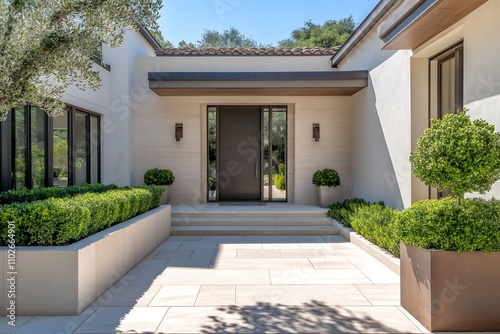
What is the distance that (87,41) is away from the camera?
164 inches

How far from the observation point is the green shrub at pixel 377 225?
561 centimetres

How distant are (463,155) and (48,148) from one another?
7360mm

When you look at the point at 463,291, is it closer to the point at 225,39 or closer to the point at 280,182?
the point at 280,182

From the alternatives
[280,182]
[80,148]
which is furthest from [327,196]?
[80,148]

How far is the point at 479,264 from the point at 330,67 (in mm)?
8450

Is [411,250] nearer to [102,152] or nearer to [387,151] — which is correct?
[387,151]

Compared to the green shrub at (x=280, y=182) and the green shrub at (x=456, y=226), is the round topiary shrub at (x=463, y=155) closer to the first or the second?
the green shrub at (x=456, y=226)

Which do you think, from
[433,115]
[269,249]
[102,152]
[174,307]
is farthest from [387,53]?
[102,152]

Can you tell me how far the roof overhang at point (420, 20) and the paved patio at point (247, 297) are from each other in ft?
11.2

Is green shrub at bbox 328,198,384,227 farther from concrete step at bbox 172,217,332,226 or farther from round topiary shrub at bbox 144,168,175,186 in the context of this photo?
round topiary shrub at bbox 144,168,175,186

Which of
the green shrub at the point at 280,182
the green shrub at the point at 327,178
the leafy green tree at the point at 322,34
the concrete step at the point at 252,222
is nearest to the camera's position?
the concrete step at the point at 252,222

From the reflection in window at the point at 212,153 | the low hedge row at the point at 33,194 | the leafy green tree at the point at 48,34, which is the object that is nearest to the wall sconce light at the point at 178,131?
the reflection in window at the point at 212,153

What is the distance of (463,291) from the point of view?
3359 mm

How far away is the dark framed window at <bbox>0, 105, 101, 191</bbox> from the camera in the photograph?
6641 mm
